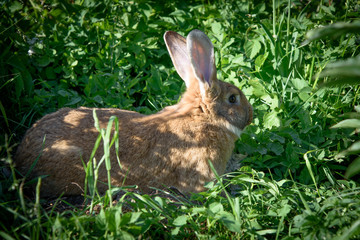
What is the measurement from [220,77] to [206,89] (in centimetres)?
93

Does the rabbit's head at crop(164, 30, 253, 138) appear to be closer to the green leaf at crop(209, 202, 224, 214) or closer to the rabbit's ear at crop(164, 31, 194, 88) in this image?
the rabbit's ear at crop(164, 31, 194, 88)

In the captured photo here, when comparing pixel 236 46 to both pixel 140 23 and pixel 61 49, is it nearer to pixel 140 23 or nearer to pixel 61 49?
pixel 140 23

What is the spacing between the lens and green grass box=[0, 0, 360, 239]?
2.67 metres

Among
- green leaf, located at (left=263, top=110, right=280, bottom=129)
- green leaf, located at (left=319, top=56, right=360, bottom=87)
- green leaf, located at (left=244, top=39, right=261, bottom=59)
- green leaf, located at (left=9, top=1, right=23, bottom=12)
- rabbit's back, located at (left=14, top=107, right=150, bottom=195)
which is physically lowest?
green leaf, located at (left=263, top=110, right=280, bottom=129)

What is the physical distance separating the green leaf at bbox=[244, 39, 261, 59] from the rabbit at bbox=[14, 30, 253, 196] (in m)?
0.88

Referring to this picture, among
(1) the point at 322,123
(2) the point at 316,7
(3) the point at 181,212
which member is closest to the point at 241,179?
(3) the point at 181,212

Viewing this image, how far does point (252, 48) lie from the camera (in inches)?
191

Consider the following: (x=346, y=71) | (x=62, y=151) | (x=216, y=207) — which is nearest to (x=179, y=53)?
(x=62, y=151)

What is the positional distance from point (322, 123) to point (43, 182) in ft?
10.1

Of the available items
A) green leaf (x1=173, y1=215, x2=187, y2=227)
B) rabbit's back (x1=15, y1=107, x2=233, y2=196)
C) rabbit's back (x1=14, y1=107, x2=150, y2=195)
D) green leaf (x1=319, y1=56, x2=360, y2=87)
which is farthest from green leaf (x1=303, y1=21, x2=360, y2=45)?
rabbit's back (x1=14, y1=107, x2=150, y2=195)

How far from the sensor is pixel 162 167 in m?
3.66

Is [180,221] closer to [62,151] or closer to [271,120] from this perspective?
[62,151]

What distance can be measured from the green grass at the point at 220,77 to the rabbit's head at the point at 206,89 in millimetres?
229

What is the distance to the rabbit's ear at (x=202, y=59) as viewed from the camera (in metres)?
3.84
